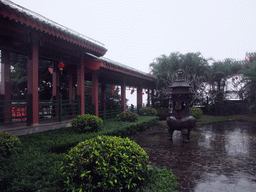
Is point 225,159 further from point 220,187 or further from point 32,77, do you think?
point 32,77

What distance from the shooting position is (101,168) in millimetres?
2756

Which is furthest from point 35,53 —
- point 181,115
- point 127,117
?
point 181,115

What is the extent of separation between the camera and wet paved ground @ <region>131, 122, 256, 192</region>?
3695 mm

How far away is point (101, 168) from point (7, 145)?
2.48 m

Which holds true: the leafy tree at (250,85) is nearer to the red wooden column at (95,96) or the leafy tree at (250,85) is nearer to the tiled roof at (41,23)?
the red wooden column at (95,96)

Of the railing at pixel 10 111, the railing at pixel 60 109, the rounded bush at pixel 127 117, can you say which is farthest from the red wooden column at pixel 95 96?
the railing at pixel 10 111

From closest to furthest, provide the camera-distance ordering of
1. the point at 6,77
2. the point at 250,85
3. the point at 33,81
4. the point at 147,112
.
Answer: the point at 33,81
the point at 6,77
the point at 147,112
the point at 250,85

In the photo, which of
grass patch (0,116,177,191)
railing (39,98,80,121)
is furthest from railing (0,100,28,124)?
grass patch (0,116,177,191)

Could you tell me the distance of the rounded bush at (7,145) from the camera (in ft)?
12.5

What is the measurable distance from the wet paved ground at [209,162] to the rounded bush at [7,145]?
11.3 ft

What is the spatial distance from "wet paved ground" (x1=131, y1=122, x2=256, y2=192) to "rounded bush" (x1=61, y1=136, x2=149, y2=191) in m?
1.28

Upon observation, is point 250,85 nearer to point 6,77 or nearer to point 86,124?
point 86,124

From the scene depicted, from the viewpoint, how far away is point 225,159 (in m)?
5.37

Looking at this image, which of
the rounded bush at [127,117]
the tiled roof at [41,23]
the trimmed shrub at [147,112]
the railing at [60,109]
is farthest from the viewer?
the trimmed shrub at [147,112]
